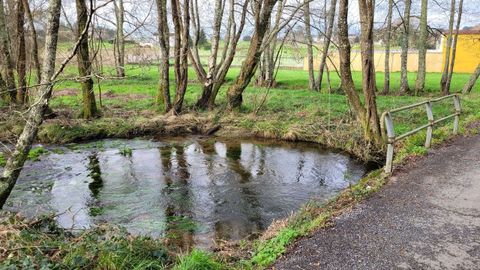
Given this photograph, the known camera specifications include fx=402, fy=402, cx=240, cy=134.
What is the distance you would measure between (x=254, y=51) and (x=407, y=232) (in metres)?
13.2

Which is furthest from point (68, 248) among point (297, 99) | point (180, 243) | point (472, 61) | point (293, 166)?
point (472, 61)

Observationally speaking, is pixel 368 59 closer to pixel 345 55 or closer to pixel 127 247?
pixel 345 55

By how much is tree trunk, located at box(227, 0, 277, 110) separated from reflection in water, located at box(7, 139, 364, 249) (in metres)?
4.21

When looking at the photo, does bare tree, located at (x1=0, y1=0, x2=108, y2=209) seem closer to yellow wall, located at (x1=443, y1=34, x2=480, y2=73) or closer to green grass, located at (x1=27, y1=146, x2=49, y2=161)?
green grass, located at (x1=27, y1=146, x2=49, y2=161)

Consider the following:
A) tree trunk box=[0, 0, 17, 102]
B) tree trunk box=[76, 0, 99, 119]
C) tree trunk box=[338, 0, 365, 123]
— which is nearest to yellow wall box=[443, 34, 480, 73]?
tree trunk box=[338, 0, 365, 123]

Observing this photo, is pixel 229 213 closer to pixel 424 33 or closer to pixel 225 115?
pixel 225 115

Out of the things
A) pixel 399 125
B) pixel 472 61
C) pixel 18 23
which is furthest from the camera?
pixel 472 61

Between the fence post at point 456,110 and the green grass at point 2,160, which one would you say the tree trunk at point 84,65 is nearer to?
the green grass at point 2,160

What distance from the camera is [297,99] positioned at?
20.9 meters

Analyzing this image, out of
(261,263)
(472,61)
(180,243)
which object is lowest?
(180,243)

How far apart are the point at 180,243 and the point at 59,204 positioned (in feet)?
11.3

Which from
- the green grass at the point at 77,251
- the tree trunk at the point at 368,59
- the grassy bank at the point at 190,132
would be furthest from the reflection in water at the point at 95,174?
the tree trunk at the point at 368,59

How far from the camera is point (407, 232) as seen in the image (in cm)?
524

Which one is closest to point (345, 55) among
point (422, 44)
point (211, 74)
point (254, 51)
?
point (254, 51)
